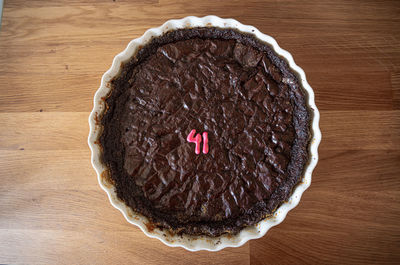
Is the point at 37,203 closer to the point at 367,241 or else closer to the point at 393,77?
the point at 367,241

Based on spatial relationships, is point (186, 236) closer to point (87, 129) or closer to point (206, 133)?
point (206, 133)

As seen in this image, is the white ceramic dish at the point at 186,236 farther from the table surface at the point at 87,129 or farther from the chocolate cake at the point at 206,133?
the table surface at the point at 87,129

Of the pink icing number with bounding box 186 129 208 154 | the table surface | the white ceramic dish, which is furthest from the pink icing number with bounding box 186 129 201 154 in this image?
the table surface

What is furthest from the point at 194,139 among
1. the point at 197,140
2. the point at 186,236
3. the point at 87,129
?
the point at 87,129

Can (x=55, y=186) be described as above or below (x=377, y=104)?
below

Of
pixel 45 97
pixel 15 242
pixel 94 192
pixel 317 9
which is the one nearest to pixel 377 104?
pixel 317 9

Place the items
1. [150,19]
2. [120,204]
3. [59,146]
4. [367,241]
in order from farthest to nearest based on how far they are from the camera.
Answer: [150,19]
[59,146]
[367,241]
[120,204]

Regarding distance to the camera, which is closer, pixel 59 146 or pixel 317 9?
pixel 59 146
